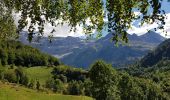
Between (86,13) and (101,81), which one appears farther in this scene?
(101,81)

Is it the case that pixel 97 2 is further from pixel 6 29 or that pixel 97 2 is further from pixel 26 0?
pixel 6 29

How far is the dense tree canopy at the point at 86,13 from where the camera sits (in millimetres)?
13289

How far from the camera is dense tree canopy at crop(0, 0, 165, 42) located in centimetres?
1329

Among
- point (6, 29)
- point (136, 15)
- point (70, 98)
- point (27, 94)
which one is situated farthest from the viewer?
point (70, 98)

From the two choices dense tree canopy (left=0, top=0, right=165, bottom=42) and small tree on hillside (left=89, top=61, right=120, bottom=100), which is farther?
small tree on hillside (left=89, top=61, right=120, bottom=100)

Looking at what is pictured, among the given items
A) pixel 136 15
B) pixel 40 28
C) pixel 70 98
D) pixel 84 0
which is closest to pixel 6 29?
pixel 40 28

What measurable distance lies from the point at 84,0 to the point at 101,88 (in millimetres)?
120375

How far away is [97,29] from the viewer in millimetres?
15391

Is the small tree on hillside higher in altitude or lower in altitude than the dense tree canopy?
lower

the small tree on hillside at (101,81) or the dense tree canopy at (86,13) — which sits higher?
the dense tree canopy at (86,13)

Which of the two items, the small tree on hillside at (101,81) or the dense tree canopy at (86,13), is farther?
the small tree on hillside at (101,81)

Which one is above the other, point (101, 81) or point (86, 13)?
point (86, 13)

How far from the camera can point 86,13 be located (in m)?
15.1

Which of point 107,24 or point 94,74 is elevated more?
point 107,24
